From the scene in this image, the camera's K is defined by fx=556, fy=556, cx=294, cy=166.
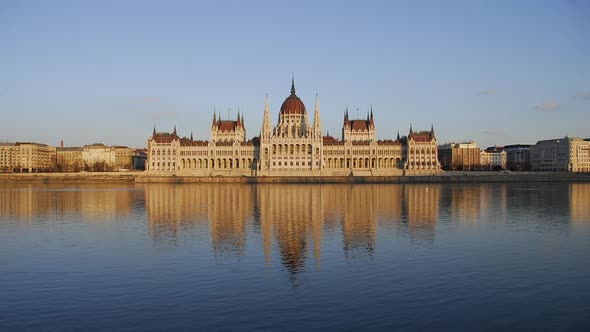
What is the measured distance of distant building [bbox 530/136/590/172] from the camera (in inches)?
6107

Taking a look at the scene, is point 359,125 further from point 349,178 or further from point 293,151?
point 349,178

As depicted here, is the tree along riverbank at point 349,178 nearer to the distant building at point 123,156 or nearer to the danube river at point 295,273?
the distant building at point 123,156

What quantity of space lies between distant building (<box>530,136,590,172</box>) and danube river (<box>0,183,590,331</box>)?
5277 inches

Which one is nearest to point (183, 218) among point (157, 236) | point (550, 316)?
point (157, 236)

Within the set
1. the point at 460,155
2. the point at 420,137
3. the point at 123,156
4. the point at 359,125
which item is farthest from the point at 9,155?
the point at 460,155

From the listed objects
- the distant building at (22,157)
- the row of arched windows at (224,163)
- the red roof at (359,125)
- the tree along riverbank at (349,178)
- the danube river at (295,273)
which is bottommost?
the danube river at (295,273)

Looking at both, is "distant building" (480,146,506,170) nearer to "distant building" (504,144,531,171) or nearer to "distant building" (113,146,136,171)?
"distant building" (504,144,531,171)

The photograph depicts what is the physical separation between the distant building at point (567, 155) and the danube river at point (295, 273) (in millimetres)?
134047

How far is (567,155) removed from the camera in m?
Answer: 156

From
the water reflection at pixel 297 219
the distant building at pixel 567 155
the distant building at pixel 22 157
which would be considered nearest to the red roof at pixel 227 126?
the distant building at pixel 22 157

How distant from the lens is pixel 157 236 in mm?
28578

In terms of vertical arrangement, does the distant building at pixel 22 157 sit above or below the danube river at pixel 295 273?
above

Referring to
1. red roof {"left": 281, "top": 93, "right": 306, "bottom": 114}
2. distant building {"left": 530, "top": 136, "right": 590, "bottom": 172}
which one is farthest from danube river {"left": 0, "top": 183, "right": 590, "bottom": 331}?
distant building {"left": 530, "top": 136, "right": 590, "bottom": 172}

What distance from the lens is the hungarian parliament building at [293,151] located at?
129 meters
